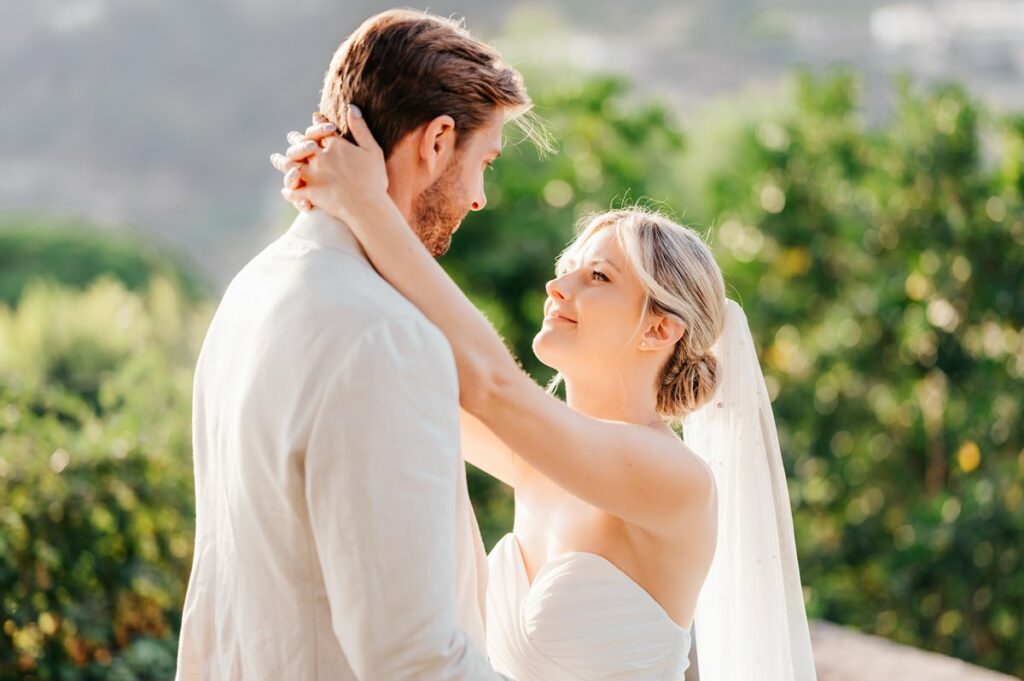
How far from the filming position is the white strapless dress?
2.19 meters

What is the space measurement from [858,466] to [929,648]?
936 mm

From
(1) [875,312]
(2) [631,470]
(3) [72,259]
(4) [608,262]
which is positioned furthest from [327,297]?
(3) [72,259]

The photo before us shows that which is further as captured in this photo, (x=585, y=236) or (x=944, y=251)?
(x=944, y=251)

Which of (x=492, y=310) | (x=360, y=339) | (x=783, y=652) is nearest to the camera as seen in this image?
(x=360, y=339)

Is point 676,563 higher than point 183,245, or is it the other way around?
point 183,245

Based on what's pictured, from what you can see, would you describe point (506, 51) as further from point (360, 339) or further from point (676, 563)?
point (360, 339)

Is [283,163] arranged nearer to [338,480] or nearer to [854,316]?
[338,480]

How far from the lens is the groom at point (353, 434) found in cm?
153

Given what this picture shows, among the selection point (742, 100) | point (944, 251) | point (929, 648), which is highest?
point (742, 100)

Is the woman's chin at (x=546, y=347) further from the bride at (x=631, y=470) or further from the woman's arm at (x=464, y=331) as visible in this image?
the woman's arm at (x=464, y=331)

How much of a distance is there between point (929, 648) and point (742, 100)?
468cm

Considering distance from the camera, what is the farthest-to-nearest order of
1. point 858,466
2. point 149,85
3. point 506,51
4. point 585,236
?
1. point 149,85
2. point 506,51
3. point 858,466
4. point 585,236

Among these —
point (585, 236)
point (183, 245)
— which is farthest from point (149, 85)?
point (585, 236)

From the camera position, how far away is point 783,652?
2.62 m
